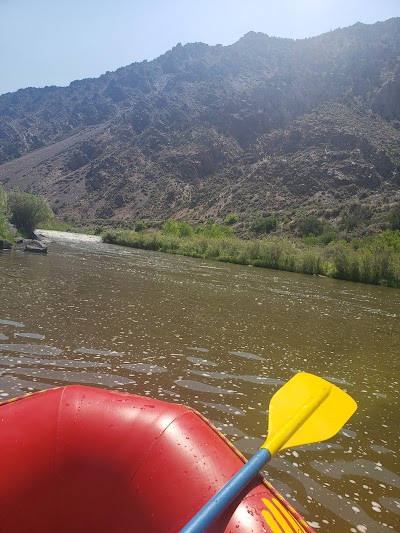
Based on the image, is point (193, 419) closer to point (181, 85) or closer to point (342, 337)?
point (342, 337)

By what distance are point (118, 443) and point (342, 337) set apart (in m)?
9.77

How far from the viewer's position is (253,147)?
326 feet

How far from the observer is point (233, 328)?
11.1 metres

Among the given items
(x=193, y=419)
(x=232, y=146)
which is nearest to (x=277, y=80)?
(x=232, y=146)

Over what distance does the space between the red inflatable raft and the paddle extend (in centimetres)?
10

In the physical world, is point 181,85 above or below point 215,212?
above

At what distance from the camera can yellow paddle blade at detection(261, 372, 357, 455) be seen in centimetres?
311

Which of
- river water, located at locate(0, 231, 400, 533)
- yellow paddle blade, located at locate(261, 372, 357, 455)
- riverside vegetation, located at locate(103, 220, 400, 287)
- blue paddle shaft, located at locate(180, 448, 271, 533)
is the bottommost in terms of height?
riverside vegetation, located at locate(103, 220, 400, 287)

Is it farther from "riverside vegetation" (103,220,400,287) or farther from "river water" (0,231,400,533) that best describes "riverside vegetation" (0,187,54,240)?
"river water" (0,231,400,533)

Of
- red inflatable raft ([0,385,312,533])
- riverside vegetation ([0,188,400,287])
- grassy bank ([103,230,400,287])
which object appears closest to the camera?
red inflatable raft ([0,385,312,533])

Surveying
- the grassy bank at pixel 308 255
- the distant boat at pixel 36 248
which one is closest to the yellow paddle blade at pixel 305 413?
the distant boat at pixel 36 248

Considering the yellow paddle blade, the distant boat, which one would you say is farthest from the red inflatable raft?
the distant boat

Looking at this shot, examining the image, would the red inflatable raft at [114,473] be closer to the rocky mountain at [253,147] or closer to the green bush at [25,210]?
the green bush at [25,210]

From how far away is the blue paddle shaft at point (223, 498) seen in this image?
212cm
